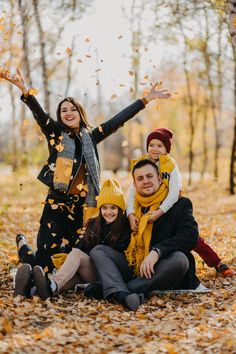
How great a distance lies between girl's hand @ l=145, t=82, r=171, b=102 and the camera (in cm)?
608

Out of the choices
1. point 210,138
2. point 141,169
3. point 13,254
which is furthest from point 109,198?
point 210,138

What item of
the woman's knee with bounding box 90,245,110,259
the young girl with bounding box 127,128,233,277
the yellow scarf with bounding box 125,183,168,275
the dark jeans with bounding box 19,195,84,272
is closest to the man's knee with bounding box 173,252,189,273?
the yellow scarf with bounding box 125,183,168,275

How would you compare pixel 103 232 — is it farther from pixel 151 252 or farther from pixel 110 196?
pixel 151 252

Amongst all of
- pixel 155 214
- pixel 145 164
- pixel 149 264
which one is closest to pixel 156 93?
pixel 145 164

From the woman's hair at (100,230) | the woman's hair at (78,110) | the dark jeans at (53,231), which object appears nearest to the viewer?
the woman's hair at (100,230)

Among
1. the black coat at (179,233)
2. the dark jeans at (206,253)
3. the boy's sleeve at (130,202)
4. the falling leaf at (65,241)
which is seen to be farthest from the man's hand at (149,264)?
the falling leaf at (65,241)

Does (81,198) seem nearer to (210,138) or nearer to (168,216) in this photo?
(168,216)

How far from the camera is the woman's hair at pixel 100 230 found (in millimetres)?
5570

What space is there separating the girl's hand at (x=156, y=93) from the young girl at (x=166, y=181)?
0.37m

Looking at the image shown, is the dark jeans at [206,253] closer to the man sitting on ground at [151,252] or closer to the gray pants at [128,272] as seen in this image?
the man sitting on ground at [151,252]

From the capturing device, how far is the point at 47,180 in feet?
19.8

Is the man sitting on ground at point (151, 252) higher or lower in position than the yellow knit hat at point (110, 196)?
lower

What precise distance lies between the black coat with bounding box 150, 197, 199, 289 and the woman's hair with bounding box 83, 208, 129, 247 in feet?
1.04

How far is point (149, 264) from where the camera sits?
17.1 ft
